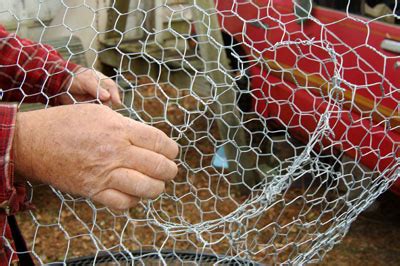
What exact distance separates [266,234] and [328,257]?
211 mm

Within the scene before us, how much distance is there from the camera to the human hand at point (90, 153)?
626 mm

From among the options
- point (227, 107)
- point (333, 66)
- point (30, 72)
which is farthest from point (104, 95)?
point (227, 107)

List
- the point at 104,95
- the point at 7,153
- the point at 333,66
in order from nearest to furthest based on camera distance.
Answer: the point at 7,153, the point at 104,95, the point at 333,66

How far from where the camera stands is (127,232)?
1848 mm

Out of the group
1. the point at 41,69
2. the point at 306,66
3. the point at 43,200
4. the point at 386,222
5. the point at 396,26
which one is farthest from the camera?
the point at 43,200

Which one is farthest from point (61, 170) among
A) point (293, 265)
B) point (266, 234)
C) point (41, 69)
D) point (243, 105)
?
point (243, 105)

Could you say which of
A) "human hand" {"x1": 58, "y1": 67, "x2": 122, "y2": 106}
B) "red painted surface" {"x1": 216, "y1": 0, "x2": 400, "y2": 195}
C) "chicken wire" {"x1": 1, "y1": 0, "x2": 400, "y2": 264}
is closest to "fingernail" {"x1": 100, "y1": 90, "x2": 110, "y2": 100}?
"human hand" {"x1": 58, "y1": 67, "x2": 122, "y2": 106}

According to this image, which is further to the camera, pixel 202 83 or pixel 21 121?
pixel 202 83

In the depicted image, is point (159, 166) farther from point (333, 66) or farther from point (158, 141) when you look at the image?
point (333, 66)

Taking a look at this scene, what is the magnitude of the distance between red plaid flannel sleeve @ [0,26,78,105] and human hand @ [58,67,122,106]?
0.05ft

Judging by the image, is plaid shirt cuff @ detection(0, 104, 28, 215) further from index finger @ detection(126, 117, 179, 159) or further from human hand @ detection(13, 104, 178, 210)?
index finger @ detection(126, 117, 179, 159)

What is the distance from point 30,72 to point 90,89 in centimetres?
11

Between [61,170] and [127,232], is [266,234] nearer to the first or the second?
[127,232]

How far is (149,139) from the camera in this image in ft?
2.13
